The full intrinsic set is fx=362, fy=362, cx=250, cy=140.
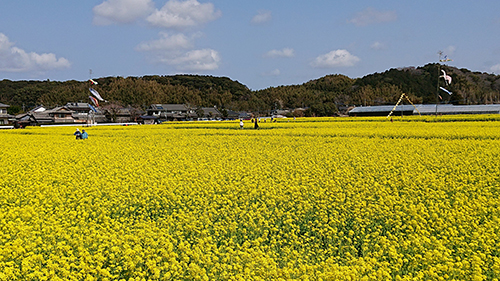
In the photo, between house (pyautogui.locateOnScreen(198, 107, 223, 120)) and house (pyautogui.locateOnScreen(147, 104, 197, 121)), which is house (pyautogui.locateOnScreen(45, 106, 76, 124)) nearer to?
house (pyautogui.locateOnScreen(147, 104, 197, 121))

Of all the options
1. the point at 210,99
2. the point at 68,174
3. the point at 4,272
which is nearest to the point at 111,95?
the point at 210,99

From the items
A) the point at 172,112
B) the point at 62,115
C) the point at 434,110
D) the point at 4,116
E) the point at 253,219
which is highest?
the point at 434,110

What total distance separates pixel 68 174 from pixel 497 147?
20.3 meters

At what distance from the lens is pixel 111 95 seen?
131 m

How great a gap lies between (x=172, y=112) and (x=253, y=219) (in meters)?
107

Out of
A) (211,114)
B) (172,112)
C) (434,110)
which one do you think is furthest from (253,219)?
(211,114)

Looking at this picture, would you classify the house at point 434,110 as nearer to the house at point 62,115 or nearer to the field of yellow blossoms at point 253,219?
the field of yellow blossoms at point 253,219

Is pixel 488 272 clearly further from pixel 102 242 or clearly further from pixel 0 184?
pixel 0 184

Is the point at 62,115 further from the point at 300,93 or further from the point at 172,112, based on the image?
the point at 300,93

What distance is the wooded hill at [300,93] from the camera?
413 ft

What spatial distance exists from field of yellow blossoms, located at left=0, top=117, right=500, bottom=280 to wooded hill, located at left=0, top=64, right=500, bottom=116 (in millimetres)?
93923

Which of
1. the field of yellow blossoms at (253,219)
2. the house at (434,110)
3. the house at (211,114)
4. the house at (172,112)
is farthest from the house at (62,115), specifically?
the field of yellow blossoms at (253,219)

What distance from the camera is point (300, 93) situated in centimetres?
15550

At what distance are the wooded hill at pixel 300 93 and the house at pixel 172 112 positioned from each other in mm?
13592
